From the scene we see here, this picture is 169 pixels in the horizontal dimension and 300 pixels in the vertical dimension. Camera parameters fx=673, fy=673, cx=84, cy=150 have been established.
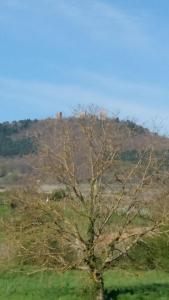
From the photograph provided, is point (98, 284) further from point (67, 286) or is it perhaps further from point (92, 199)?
point (67, 286)

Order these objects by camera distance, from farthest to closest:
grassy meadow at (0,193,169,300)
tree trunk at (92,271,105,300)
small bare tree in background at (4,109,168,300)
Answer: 1. grassy meadow at (0,193,169,300)
2. small bare tree in background at (4,109,168,300)
3. tree trunk at (92,271,105,300)

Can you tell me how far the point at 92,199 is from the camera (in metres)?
21.7

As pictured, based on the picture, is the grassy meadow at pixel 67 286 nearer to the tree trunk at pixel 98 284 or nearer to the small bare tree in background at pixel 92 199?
the tree trunk at pixel 98 284

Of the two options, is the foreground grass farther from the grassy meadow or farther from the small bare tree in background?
the small bare tree in background

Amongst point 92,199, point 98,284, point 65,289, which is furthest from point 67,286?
point 92,199

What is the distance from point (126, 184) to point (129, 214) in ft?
3.27

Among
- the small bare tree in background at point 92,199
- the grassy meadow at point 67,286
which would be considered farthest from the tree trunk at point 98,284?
the grassy meadow at point 67,286

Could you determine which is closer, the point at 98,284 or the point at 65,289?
the point at 98,284

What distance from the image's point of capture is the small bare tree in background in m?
21.7

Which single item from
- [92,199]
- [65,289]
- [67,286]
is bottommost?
[67,286]

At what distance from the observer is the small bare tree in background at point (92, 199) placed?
71.2ft

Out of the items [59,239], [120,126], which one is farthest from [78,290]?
[120,126]

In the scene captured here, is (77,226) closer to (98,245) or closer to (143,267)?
(98,245)

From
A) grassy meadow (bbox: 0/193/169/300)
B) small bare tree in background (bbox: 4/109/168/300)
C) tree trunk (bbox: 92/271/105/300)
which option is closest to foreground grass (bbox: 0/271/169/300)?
grassy meadow (bbox: 0/193/169/300)
